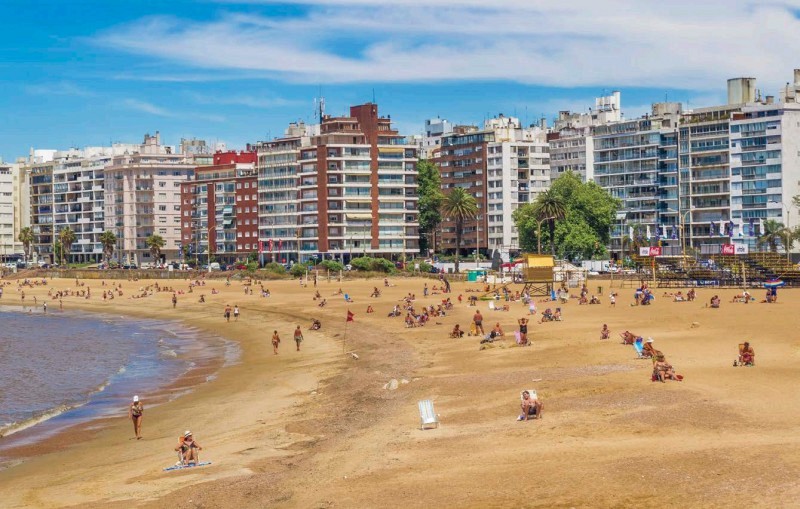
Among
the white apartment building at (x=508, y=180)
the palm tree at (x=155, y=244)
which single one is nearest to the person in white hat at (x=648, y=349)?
the white apartment building at (x=508, y=180)

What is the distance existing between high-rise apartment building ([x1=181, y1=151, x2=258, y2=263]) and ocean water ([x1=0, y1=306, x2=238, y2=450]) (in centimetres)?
6904

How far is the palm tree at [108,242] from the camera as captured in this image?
186750 millimetres

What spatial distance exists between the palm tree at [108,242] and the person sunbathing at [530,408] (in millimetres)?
169379

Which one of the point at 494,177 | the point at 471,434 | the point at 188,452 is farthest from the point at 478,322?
the point at 494,177

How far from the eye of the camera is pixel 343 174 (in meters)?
143

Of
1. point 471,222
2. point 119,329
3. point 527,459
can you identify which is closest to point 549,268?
point 119,329

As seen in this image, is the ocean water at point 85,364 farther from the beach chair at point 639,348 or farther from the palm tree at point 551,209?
the palm tree at point 551,209

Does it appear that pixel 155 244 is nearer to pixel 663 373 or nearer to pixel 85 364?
pixel 85 364

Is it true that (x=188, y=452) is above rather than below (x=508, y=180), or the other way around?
below

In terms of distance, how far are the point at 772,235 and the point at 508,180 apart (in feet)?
148

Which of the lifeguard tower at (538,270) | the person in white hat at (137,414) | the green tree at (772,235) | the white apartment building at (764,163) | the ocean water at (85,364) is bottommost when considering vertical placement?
the ocean water at (85,364)

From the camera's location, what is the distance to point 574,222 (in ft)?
448

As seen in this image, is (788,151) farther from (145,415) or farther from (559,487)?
(559,487)

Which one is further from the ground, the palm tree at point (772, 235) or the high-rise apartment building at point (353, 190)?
the high-rise apartment building at point (353, 190)
